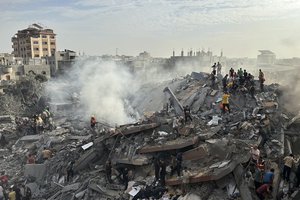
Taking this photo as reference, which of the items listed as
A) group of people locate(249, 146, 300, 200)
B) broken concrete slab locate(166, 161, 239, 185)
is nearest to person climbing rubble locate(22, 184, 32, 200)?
broken concrete slab locate(166, 161, 239, 185)

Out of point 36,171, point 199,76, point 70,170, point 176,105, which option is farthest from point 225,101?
point 36,171

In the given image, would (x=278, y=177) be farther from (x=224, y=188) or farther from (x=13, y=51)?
(x=13, y=51)

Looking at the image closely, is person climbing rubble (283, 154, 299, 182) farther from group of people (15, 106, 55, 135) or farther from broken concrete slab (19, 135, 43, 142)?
group of people (15, 106, 55, 135)

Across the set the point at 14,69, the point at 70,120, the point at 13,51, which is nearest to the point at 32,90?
the point at 14,69

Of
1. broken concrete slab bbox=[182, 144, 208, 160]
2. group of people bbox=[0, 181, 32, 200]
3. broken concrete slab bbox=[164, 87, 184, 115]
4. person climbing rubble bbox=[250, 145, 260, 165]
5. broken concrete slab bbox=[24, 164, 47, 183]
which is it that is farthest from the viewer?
broken concrete slab bbox=[164, 87, 184, 115]

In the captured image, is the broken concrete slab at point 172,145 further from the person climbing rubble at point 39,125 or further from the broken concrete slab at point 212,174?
the person climbing rubble at point 39,125

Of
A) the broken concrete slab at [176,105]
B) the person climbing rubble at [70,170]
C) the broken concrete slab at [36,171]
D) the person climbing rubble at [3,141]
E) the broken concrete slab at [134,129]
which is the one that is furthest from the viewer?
the person climbing rubble at [3,141]

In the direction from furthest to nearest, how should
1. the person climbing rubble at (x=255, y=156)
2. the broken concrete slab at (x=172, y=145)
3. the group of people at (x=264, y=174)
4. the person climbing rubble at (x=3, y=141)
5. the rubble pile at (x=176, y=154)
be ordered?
the person climbing rubble at (x=3, y=141) < the broken concrete slab at (x=172, y=145) < the person climbing rubble at (x=255, y=156) < the rubble pile at (x=176, y=154) < the group of people at (x=264, y=174)

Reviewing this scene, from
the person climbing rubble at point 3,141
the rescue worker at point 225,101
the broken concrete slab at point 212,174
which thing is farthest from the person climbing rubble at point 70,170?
the person climbing rubble at point 3,141

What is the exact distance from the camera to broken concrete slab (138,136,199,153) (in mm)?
9757

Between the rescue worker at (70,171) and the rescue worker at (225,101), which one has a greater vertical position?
the rescue worker at (225,101)

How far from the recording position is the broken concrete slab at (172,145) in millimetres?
9757

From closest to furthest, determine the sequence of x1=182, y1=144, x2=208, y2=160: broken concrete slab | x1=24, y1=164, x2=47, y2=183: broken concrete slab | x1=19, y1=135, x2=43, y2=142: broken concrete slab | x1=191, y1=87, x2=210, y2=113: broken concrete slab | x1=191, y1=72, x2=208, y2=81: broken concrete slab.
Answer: x1=182, y1=144, x2=208, y2=160: broken concrete slab
x1=24, y1=164, x2=47, y2=183: broken concrete slab
x1=191, y1=87, x2=210, y2=113: broken concrete slab
x1=19, y1=135, x2=43, y2=142: broken concrete slab
x1=191, y1=72, x2=208, y2=81: broken concrete slab

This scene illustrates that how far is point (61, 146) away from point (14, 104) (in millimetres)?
20958
